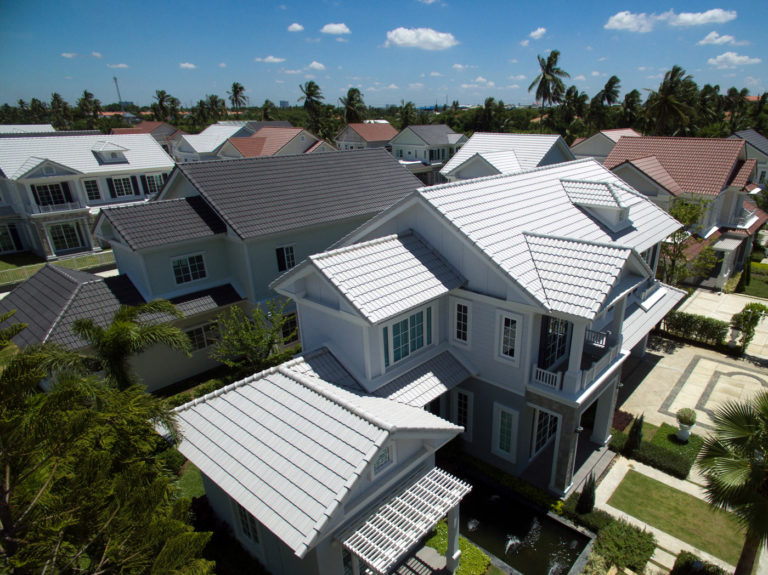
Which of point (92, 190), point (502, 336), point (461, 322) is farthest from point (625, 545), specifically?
point (92, 190)

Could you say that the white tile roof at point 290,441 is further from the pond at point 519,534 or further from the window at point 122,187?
the window at point 122,187

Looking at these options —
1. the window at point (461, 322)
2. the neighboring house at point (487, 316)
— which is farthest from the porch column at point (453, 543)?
the window at point (461, 322)

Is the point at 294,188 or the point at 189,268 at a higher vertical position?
the point at 294,188

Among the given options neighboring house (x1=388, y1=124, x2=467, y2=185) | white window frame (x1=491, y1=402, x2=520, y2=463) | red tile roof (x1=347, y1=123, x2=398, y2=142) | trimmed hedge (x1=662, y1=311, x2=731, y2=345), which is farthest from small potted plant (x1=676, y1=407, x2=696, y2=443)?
A: red tile roof (x1=347, y1=123, x2=398, y2=142)

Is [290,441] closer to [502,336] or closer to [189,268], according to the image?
[502,336]

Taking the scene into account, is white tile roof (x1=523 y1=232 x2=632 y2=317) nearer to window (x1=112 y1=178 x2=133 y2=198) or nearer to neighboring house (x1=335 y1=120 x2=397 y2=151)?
window (x1=112 y1=178 x2=133 y2=198)

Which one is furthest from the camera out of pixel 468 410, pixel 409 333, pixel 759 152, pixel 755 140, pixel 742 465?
pixel 755 140
